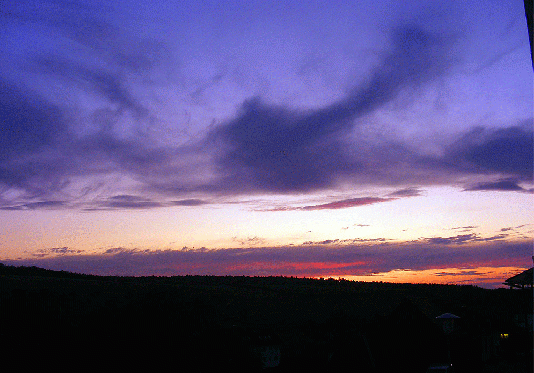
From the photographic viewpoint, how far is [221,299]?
87.6 metres

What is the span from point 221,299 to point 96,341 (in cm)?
6737

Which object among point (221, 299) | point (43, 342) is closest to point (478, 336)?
point (43, 342)

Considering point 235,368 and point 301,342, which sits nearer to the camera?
point 235,368

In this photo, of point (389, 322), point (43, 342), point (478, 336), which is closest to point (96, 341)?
point (43, 342)

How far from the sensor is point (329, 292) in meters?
113

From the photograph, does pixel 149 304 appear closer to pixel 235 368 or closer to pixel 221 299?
pixel 235 368

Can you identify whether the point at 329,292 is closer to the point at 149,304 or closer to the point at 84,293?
the point at 84,293

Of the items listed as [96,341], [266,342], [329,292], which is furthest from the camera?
[329,292]

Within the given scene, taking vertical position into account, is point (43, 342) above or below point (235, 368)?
above

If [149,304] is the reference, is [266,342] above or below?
below

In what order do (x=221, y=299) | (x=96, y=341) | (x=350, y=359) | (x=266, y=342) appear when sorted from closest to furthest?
(x=96, y=341)
(x=350, y=359)
(x=266, y=342)
(x=221, y=299)

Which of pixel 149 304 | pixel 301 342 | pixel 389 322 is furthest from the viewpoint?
pixel 301 342

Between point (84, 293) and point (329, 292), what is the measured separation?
59695 millimetres

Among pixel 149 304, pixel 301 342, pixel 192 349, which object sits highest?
pixel 149 304
